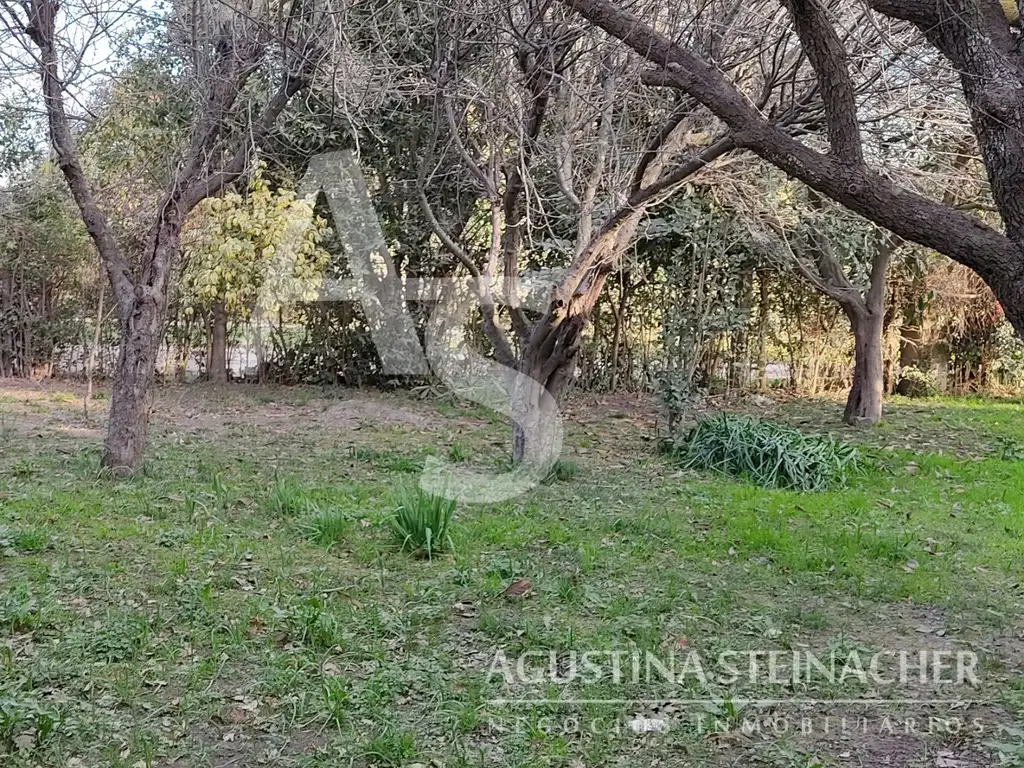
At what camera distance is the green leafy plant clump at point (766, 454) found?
5.89 metres

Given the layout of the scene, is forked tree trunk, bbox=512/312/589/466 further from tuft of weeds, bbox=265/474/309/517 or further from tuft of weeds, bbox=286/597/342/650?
tuft of weeds, bbox=286/597/342/650

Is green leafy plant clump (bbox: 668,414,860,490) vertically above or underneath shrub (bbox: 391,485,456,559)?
above

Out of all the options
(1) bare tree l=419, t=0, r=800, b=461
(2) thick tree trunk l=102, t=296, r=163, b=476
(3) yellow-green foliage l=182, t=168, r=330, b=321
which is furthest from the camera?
(3) yellow-green foliage l=182, t=168, r=330, b=321

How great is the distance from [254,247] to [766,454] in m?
6.01

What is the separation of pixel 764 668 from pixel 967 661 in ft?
2.58

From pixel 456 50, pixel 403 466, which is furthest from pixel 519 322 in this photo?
pixel 456 50

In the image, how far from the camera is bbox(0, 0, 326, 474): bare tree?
4.90 meters

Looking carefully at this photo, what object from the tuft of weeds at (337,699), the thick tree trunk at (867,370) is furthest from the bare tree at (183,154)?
the thick tree trunk at (867,370)

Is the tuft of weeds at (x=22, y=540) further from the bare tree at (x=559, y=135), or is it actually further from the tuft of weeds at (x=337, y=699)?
the bare tree at (x=559, y=135)

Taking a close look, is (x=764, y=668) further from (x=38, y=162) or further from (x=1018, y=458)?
(x=38, y=162)

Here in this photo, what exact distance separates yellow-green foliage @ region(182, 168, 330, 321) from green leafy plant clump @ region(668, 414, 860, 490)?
502 centimetres

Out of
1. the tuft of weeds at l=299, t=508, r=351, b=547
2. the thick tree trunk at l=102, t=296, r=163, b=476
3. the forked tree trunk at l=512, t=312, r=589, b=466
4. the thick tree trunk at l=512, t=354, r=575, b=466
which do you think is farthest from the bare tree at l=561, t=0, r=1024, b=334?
the thick tree trunk at l=102, t=296, r=163, b=476

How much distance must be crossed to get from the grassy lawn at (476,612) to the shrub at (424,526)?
7cm

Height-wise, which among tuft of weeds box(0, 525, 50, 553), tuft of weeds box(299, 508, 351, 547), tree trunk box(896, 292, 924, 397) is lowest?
tuft of weeds box(0, 525, 50, 553)
